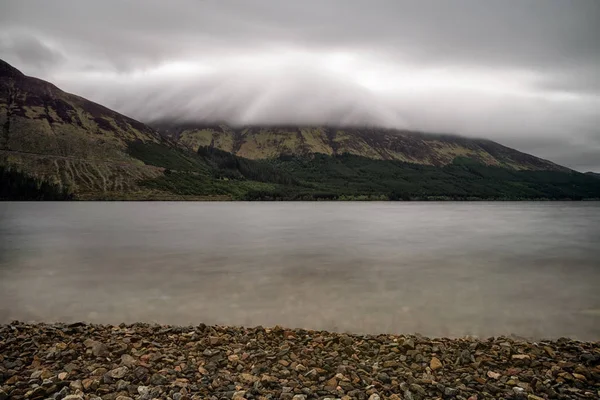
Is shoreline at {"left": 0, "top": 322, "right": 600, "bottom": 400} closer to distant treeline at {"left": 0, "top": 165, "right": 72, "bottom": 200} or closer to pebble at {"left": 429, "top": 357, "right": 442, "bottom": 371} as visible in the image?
pebble at {"left": 429, "top": 357, "right": 442, "bottom": 371}

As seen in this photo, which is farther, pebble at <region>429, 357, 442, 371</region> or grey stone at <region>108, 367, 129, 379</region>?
pebble at <region>429, 357, 442, 371</region>

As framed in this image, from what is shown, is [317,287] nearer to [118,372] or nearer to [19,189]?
[118,372]

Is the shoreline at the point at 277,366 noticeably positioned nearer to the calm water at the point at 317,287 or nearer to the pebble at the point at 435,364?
the pebble at the point at 435,364

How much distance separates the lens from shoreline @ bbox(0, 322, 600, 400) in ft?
29.7

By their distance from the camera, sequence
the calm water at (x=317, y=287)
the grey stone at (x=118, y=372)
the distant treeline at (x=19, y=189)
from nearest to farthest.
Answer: the grey stone at (x=118, y=372) < the calm water at (x=317, y=287) < the distant treeline at (x=19, y=189)

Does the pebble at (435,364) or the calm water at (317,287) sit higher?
the pebble at (435,364)

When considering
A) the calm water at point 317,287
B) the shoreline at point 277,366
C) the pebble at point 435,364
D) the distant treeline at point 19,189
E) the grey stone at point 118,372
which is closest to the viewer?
the shoreline at point 277,366

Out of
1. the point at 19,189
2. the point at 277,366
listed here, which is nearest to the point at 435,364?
the point at 277,366

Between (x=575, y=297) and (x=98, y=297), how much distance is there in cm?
2515

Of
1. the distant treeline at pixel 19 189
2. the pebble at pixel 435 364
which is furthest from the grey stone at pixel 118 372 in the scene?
the distant treeline at pixel 19 189

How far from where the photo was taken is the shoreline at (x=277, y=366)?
9.04 meters

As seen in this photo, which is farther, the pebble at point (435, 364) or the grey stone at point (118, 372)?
the pebble at point (435, 364)

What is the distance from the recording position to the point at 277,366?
10.6 metres

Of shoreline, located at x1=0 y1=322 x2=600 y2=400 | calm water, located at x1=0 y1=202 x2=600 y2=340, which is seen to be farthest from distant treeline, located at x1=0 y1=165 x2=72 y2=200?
shoreline, located at x1=0 y1=322 x2=600 y2=400
